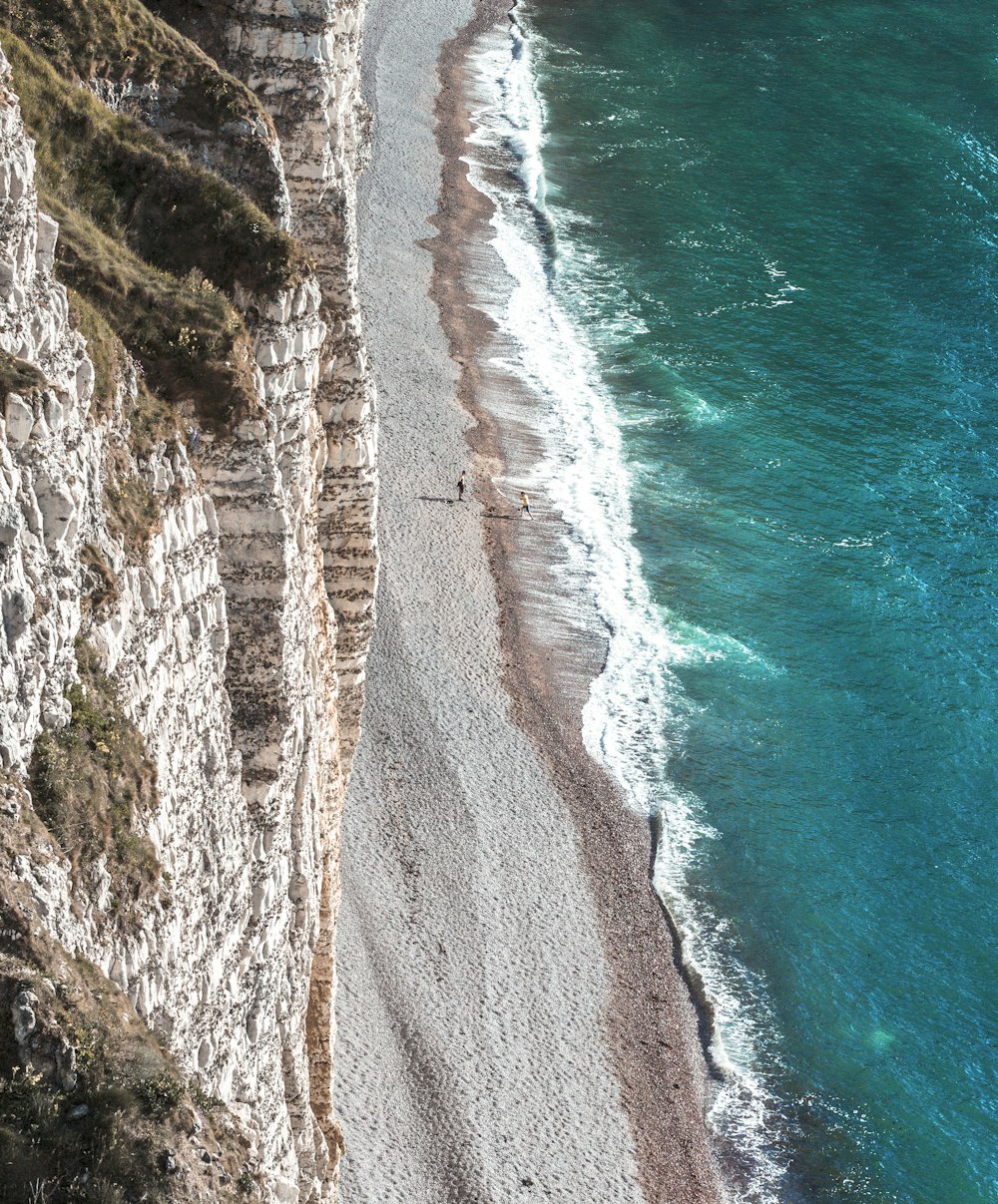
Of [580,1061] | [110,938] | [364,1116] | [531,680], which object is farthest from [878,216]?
[110,938]

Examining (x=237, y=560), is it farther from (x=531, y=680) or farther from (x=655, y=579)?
(x=655, y=579)

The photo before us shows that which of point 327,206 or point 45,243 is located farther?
point 327,206

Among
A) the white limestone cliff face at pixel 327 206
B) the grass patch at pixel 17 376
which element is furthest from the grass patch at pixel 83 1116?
the white limestone cliff face at pixel 327 206

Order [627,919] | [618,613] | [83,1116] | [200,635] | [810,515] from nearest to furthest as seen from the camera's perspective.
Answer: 1. [83,1116]
2. [200,635]
3. [627,919]
4. [618,613]
5. [810,515]

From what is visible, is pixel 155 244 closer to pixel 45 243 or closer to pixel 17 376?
pixel 45 243

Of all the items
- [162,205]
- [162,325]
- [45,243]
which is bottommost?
[162,325]

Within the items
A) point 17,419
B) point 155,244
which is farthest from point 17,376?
point 155,244

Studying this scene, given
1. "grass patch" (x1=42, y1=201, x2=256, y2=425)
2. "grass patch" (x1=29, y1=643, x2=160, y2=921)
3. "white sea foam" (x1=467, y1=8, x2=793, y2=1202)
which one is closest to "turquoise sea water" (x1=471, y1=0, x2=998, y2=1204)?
"white sea foam" (x1=467, y1=8, x2=793, y2=1202)
